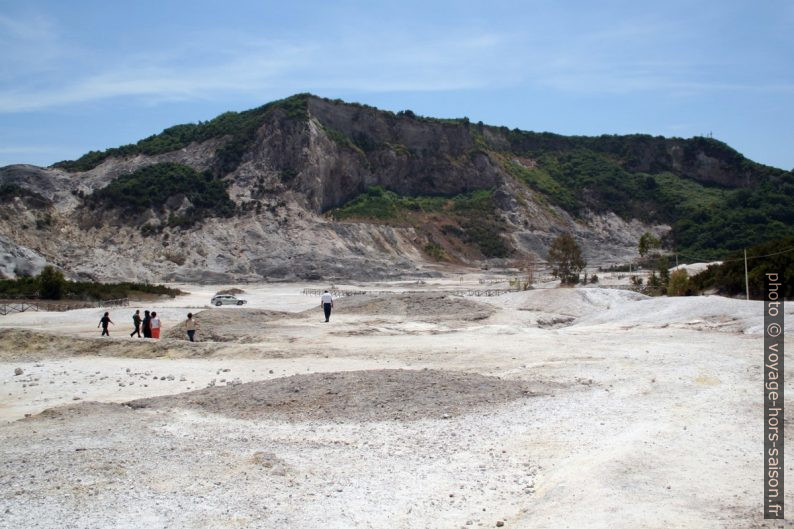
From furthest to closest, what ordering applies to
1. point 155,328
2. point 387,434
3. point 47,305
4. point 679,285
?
1. point 47,305
2. point 679,285
3. point 155,328
4. point 387,434

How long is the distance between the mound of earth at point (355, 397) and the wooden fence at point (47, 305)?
93.3 feet

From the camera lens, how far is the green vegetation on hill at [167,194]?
8225 cm

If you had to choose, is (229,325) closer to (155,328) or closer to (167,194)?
(155,328)

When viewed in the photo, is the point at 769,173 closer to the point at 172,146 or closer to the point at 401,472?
the point at 172,146

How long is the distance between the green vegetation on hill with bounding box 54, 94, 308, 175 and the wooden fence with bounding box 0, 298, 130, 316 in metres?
53.0

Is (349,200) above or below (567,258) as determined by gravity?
above

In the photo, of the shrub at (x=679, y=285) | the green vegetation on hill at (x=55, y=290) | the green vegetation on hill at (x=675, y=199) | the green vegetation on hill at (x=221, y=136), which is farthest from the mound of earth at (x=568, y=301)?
the green vegetation on hill at (x=675, y=199)

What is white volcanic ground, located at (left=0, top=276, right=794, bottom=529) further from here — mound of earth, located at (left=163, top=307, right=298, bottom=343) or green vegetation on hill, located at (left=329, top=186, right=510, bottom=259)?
green vegetation on hill, located at (left=329, top=186, right=510, bottom=259)

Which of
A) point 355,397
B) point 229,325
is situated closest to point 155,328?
point 229,325

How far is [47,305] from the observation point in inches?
1606

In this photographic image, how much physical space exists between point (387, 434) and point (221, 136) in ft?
317

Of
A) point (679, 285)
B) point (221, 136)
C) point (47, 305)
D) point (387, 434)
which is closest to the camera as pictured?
point (387, 434)

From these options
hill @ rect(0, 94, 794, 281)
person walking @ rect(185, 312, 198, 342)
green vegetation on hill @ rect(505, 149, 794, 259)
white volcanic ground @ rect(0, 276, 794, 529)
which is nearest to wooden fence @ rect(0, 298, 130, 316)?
white volcanic ground @ rect(0, 276, 794, 529)

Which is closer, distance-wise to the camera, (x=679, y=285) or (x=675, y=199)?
(x=679, y=285)
